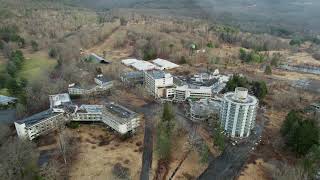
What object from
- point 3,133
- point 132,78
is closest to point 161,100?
point 132,78

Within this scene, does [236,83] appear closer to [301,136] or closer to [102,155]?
[301,136]

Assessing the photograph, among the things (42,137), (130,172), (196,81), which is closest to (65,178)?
(130,172)

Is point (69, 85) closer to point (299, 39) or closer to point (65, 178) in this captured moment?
point (65, 178)

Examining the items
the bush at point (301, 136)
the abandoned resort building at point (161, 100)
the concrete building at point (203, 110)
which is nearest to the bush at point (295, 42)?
the abandoned resort building at point (161, 100)

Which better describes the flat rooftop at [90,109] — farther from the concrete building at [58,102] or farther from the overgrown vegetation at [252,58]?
the overgrown vegetation at [252,58]

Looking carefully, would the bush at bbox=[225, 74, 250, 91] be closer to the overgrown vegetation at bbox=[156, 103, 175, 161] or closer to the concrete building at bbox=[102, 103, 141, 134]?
the overgrown vegetation at bbox=[156, 103, 175, 161]

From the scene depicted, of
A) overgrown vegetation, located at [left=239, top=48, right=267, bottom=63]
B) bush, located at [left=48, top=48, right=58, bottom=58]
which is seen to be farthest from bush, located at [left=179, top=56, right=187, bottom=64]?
bush, located at [left=48, top=48, right=58, bottom=58]

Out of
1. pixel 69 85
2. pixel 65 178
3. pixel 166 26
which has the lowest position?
pixel 65 178

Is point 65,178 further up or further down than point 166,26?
further down
